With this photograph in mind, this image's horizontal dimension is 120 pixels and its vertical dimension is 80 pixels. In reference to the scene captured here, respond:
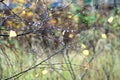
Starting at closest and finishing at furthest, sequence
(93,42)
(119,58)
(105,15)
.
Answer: (119,58)
(93,42)
(105,15)

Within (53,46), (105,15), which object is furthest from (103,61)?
(105,15)

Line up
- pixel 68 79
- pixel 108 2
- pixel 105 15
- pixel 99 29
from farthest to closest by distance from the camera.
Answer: pixel 108 2 < pixel 105 15 < pixel 99 29 < pixel 68 79

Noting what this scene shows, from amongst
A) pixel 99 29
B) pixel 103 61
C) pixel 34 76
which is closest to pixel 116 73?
pixel 103 61

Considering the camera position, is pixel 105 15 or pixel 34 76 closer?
pixel 34 76

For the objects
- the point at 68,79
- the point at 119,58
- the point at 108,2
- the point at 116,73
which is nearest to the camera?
the point at 68,79

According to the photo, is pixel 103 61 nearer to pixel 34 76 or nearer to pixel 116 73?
pixel 116 73

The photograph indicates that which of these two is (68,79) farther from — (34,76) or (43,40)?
(43,40)

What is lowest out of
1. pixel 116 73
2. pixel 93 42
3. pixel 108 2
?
pixel 116 73

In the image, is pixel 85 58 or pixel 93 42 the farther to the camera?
pixel 93 42

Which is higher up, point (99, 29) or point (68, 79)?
point (99, 29)
